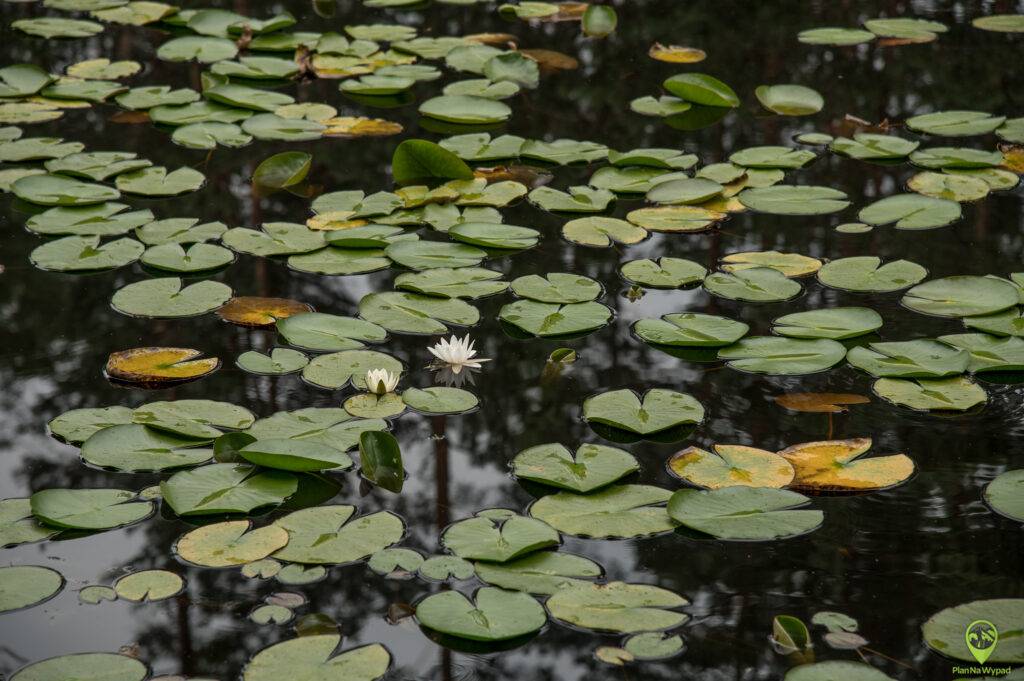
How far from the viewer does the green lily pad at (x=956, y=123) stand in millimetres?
4051

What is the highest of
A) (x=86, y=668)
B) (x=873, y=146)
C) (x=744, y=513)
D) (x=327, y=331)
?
(x=873, y=146)

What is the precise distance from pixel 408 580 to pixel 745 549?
0.64 m

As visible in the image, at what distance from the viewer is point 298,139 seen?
4.11 meters

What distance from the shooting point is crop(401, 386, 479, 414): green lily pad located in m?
2.60

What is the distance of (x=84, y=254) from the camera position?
132 inches

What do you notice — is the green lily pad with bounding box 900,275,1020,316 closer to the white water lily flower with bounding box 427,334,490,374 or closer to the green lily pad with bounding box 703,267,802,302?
the green lily pad with bounding box 703,267,802,302

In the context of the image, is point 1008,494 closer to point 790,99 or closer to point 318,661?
point 318,661

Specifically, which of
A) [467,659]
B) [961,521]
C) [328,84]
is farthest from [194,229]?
[961,521]

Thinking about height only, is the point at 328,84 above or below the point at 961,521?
above

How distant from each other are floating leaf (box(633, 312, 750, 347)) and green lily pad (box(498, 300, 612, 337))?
0.12 m

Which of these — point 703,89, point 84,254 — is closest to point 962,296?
point 703,89

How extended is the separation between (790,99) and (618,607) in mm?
2941

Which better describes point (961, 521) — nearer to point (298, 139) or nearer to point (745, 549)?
point (745, 549)

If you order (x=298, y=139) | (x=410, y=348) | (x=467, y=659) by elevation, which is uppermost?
(x=298, y=139)
